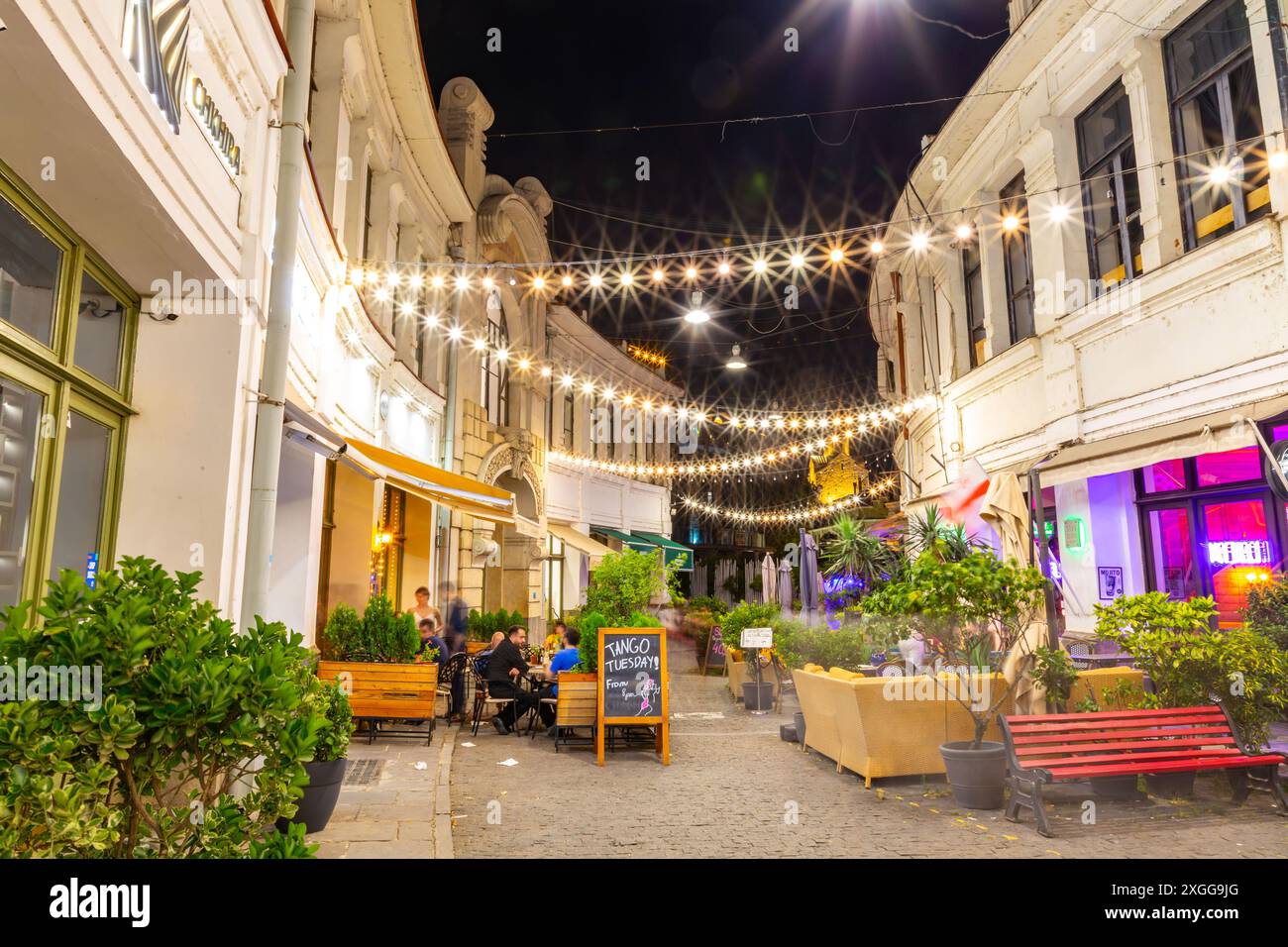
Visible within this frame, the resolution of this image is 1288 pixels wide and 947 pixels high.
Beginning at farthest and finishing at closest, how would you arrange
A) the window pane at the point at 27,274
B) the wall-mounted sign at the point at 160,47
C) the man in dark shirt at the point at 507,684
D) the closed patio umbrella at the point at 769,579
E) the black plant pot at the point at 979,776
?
the closed patio umbrella at the point at 769,579
the man in dark shirt at the point at 507,684
the black plant pot at the point at 979,776
the wall-mounted sign at the point at 160,47
the window pane at the point at 27,274

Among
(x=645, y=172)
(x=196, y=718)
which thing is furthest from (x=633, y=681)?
(x=645, y=172)

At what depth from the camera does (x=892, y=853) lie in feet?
17.9

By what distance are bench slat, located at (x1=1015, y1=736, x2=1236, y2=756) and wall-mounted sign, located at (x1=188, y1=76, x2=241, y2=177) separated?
7.26m

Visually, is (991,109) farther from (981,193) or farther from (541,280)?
(541,280)

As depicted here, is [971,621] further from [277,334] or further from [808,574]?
[808,574]

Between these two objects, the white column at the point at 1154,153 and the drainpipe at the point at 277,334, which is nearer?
the drainpipe at the point at 277,334

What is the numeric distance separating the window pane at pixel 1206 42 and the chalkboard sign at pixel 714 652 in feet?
41.5

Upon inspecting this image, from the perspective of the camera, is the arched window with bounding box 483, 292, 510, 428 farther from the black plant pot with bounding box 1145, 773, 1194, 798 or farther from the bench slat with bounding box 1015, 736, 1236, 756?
the black plant pot with bounding box 1145, 773, 1194, 798

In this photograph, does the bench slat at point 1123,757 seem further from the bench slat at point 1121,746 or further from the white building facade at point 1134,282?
the white building facade at point 1134,282

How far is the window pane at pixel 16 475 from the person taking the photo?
3.68 meters

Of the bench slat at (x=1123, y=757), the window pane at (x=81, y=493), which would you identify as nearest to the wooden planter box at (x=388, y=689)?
the window pane at (x=81, y=493)

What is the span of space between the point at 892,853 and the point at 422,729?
6.76 meters

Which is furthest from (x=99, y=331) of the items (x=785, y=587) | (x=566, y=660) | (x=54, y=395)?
(x=785, y=587)

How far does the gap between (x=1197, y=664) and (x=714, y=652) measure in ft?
41.4
